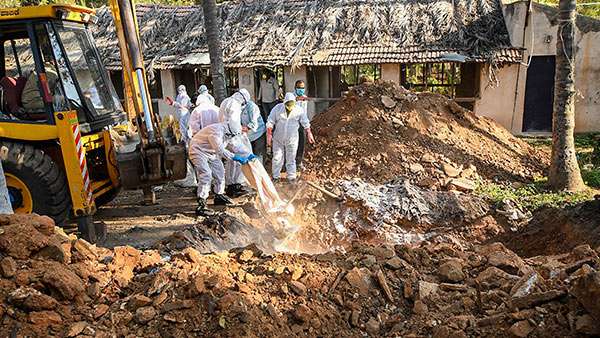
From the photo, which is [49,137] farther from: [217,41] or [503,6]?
[503,6]

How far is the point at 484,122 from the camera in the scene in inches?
448

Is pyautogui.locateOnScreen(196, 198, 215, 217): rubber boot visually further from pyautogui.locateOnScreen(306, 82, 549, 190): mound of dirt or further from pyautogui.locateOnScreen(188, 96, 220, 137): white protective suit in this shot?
→ pyautogui.locateOnScreen(306, 82, 549, 190): mound of dirt

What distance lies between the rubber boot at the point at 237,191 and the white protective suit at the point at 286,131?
2.95 ft

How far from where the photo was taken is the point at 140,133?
21.5 feet

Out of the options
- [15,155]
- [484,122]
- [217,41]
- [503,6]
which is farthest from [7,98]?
[503,6]

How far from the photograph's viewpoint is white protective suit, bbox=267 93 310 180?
9.27m

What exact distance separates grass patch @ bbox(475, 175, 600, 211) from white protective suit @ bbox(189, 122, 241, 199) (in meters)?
4.72

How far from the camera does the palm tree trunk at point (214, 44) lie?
10.3 m

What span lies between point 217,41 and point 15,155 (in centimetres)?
553

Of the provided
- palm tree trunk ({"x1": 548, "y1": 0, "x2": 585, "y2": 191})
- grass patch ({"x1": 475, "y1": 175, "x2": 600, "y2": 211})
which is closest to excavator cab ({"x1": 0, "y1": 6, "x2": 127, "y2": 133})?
grass patch ({"x1": 475, "y1": 175, "x2": 600, "y2": 211})

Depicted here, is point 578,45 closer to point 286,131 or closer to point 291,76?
point 291,76

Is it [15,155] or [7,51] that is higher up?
[7,51]

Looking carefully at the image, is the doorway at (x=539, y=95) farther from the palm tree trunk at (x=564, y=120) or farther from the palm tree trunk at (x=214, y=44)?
the palm tree trunk at (x=214, y=44)

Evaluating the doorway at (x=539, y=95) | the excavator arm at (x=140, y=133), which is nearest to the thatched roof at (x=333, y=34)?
the doorway at (x=539, y=95)
